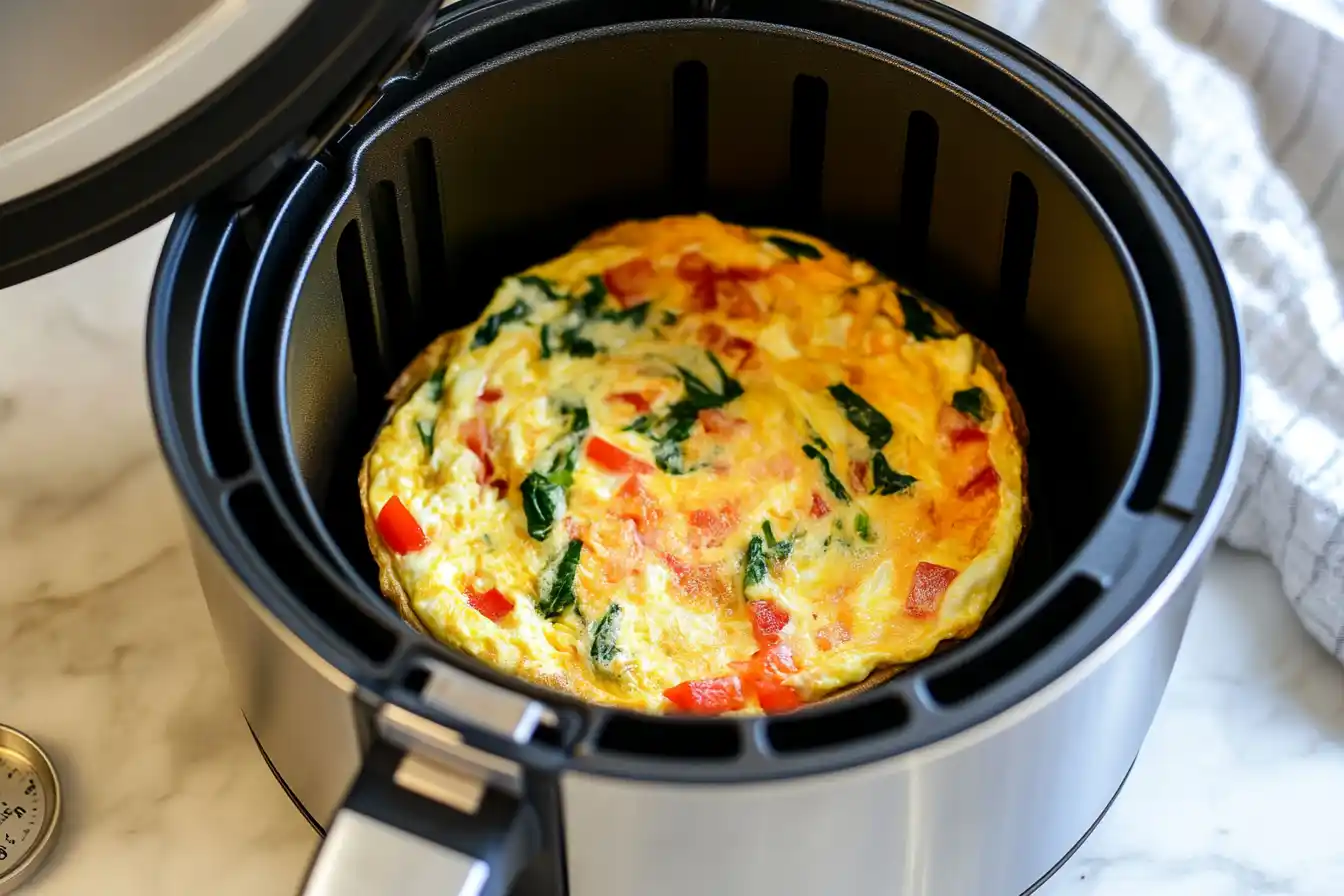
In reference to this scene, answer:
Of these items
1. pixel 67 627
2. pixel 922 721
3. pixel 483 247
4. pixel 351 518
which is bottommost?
pixel 67 627

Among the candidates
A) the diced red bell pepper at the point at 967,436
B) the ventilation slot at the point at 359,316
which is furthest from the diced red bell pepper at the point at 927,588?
the ventilation slot at the point at 359,316

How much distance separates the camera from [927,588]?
40.6 inches

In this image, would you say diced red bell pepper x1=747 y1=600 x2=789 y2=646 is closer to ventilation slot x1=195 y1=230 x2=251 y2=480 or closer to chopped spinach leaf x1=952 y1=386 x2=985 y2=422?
chopped spinach leaf x1=952 y1=386 x2=985 y2=422

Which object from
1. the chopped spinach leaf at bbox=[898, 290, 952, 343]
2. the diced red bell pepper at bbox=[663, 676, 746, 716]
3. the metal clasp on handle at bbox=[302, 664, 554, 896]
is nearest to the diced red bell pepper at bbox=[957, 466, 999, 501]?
the chopped spinach leaf at bbox=[898, 290, 952, 343]

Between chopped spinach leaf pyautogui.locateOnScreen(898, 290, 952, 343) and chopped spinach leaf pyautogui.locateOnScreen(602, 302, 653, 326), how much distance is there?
0.20 m

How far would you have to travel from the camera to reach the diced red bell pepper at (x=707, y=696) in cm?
96

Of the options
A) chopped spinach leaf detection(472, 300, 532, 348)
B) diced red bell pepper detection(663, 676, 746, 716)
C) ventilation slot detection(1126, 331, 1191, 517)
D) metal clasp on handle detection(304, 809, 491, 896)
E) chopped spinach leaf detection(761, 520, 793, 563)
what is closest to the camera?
metal clasp on handle detection(304, 809, 491, 896)

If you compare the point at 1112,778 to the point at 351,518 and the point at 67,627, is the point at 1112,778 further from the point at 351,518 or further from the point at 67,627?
the point at 67,627

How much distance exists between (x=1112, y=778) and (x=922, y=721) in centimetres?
25

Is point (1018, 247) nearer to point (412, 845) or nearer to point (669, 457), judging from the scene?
point (669, 457)

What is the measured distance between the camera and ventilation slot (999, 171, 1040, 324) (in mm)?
1088

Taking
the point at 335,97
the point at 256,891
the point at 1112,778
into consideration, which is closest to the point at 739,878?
the point at 1112,778

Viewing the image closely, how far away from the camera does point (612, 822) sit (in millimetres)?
759

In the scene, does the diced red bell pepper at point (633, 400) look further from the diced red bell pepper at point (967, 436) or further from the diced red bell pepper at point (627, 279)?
the diced red bell pepper at point (967, 436)
